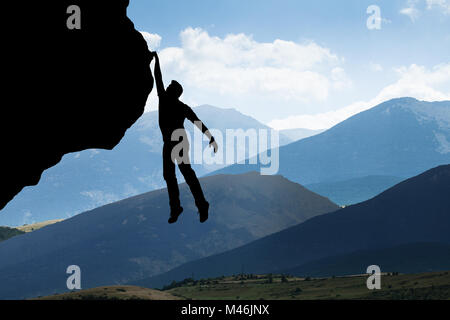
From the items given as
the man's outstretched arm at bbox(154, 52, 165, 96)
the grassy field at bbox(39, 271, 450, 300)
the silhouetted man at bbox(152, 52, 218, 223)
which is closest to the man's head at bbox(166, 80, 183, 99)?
the silhouetted man at bbox(152, 52, 218, 223)

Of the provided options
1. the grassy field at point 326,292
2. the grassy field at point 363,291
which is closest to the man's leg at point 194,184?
the grassy field at point 326,292

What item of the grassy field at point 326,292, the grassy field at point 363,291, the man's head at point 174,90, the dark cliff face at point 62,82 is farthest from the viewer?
the grassy field at point 363,291

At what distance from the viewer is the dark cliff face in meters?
10.5

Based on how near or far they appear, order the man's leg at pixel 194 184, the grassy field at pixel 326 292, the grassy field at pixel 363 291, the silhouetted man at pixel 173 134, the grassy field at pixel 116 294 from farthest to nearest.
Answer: the grassy field at pixel 363 291 < the grassy field at pixel 326 292 < the grassy field at pixel 116 294 < the silhouetted man at pixel 173 134 < the man's leg at pixel 194 184

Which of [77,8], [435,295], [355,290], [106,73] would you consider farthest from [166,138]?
[355,290]

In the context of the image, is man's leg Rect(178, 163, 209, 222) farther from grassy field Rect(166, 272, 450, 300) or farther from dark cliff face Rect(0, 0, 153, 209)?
grassy field Rect(166, 272, 450, 300)

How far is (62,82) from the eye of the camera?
11086mm

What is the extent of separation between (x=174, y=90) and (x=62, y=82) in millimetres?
2400

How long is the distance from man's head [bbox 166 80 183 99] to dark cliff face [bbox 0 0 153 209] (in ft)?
6.33

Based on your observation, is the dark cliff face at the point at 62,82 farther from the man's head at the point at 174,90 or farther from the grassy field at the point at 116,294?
the grassy field at the point at 116,294

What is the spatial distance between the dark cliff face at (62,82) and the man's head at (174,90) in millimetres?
1928

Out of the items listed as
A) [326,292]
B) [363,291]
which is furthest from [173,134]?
[326,292]

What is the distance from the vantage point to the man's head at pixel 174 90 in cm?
1066
